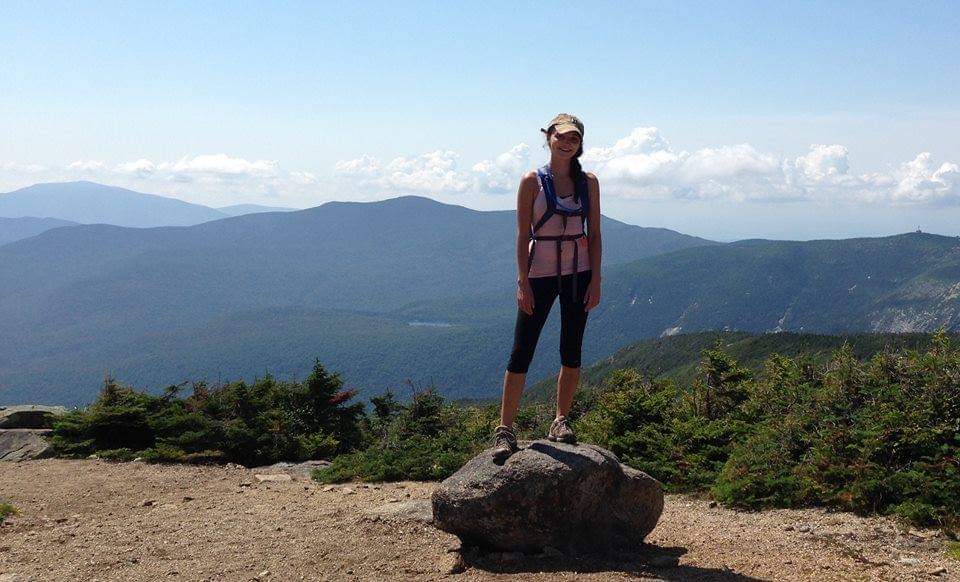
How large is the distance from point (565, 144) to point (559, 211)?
0.62 m

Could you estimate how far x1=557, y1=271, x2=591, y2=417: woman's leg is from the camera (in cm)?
668

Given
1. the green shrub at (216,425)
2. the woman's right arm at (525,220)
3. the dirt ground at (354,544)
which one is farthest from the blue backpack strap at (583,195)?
the green shrub at (216,425)

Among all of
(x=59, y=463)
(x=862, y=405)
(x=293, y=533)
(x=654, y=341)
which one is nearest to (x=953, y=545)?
(x=862, y=405)

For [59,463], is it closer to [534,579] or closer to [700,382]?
[534,579]

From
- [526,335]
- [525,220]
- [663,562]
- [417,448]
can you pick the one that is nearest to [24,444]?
[417,448]

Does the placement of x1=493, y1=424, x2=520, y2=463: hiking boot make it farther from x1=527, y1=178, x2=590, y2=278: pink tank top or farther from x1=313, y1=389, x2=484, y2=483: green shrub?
x1=313, y1=389, x2=484, y2=483: green shrub

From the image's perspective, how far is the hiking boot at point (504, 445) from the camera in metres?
6.72

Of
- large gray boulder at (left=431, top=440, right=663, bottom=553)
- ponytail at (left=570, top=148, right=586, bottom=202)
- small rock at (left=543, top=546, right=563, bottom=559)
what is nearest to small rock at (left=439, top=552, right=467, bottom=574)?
large gray boulder at (left=431, top=440, right=663, bottom=553)

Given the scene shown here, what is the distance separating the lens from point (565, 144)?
639cm

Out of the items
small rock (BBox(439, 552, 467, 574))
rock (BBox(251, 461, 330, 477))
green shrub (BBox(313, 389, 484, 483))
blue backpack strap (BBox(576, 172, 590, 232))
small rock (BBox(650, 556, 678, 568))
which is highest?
blue backpack strap (BBox(576, 172, 590, 232))

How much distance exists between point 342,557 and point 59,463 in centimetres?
817

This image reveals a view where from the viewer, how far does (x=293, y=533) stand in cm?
768

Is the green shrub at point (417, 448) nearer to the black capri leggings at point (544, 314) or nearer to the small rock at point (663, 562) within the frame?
the black capri leggings at point (544, 314)

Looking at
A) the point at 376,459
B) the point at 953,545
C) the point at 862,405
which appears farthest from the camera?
the point at 376,459
